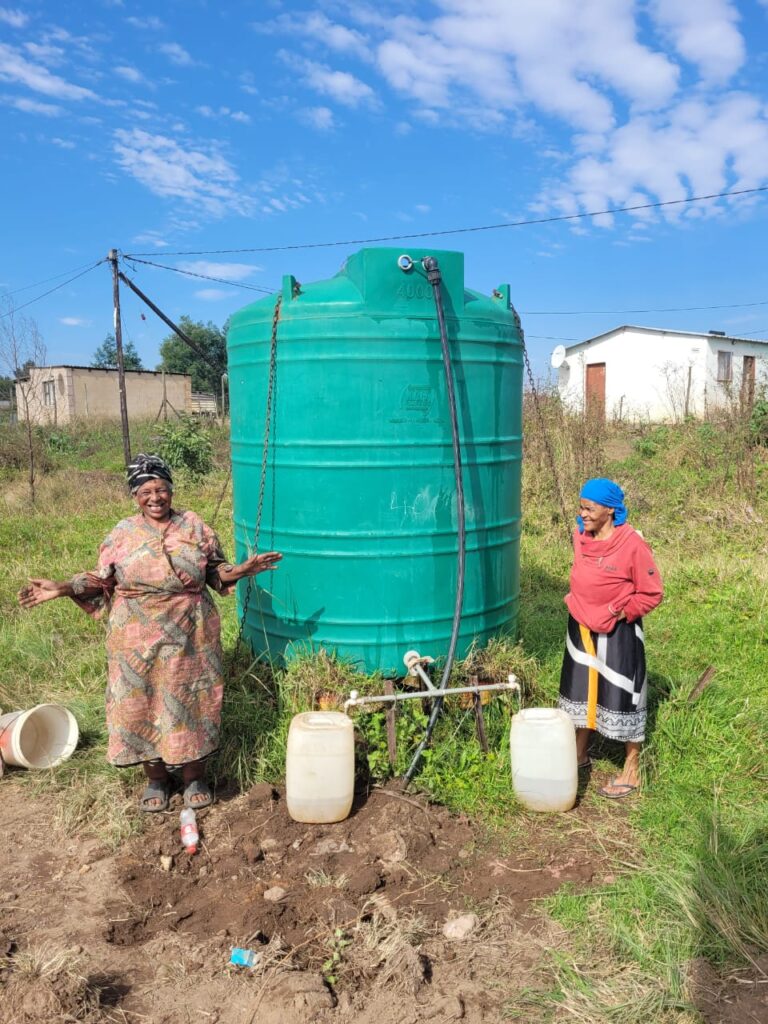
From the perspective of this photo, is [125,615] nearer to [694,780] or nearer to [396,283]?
[396,283]

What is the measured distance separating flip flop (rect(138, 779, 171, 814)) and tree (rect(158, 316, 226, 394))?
130 feet

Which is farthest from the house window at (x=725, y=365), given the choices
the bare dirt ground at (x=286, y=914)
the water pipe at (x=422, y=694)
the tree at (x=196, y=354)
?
the tree at (x=196, y=354)

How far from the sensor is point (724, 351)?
2012 centimetres

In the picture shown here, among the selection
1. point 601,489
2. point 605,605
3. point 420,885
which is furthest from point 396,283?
point 420,885

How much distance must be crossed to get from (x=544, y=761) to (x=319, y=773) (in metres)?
0.99

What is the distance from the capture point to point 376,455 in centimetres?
350

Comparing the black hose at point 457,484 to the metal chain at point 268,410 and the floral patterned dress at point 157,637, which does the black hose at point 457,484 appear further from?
the floral patterned dress at point 157,637

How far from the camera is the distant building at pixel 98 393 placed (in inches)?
1003

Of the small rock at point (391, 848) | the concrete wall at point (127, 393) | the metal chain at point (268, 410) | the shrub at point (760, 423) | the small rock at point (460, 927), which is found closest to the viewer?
the small rock at point (460, 927)

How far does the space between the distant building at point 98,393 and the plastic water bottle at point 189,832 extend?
22588mm

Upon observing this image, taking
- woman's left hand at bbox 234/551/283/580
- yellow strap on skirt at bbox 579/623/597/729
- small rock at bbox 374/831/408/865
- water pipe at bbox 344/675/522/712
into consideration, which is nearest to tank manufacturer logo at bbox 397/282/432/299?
woman's left hand at bbox 234/551/283/580

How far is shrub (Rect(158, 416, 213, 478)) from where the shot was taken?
13383 millimetres

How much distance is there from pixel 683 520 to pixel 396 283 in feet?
21.8

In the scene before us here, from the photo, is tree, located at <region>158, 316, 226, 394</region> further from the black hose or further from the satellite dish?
the black hose
